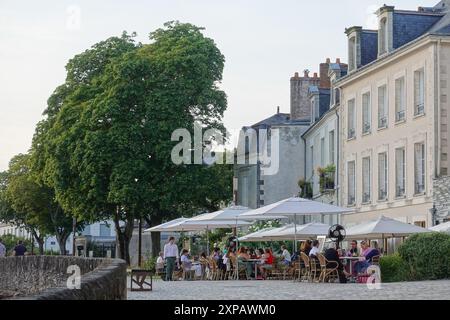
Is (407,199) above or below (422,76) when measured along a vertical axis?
below

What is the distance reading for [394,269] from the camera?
29062 mm

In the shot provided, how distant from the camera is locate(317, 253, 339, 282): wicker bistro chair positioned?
29188 millimetres

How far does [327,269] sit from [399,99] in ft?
47.6

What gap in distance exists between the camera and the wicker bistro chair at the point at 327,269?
29188 mm

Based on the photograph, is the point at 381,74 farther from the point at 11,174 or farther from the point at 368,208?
the point at 11,174


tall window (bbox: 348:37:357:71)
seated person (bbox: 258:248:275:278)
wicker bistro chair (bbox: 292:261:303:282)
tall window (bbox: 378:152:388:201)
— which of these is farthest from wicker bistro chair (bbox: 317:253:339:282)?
tall window (bbox: 348:37:357:71)

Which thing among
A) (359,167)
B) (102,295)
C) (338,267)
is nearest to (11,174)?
(359,167)

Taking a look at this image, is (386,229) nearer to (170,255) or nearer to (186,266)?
(170,255)

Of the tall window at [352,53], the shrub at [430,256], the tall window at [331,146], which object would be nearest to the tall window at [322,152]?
the tall window at [331,146]

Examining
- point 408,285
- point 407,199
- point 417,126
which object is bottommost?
point 408,285

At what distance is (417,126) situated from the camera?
4009 cm

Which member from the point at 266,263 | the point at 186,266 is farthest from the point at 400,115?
the point at 186,266

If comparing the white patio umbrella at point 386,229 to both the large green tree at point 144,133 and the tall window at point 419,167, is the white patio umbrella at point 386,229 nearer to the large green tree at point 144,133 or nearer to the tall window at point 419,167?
the tall window at point 419,167

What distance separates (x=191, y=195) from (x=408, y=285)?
101ft
